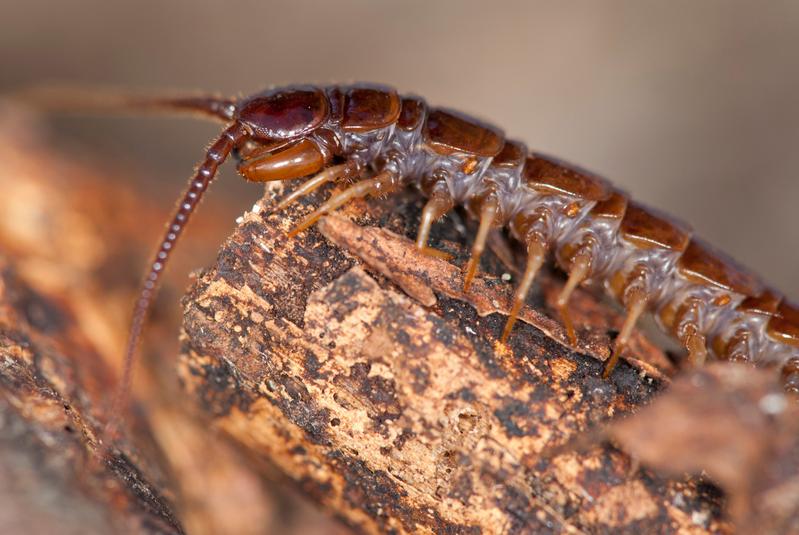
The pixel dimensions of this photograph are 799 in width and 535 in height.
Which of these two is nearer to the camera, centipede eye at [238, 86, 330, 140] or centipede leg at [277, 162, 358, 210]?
centipede leg at [277, 162, 358, 210]

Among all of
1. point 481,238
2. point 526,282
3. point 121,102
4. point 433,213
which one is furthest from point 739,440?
point 121,102

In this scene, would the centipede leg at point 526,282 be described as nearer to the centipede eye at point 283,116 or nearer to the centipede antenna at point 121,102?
the centipede eye at point 283,116

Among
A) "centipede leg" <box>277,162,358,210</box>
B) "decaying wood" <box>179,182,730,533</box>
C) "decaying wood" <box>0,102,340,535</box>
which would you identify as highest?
"centipede leg" <box>277,162,358,210</box>

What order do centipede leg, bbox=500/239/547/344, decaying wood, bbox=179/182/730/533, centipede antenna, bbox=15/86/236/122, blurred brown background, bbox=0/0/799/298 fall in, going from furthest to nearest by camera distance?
1. blurred brown background, bbox=0/0/799/298
2. centipede antenna, bbox=15/86/236/122
3. centipede leg, bbox=500/239/547/344
4. decaying wood, bbox=179/182/730/533

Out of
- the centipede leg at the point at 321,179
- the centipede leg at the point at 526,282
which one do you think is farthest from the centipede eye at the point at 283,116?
the centipede leg at the point at 526,282

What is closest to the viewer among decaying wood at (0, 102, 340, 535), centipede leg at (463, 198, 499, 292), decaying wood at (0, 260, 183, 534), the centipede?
decaying wood at (0, 260, 183, 534)

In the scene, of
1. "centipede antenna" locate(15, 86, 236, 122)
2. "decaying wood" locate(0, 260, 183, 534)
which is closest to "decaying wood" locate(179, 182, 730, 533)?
"decaying wood" locate(0, 260, 183, 534)

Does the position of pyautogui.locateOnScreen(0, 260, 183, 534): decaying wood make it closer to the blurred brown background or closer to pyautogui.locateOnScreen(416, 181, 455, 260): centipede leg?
pyautogui.locateOnScreen(416, 181, 455, 260): centipede leg
